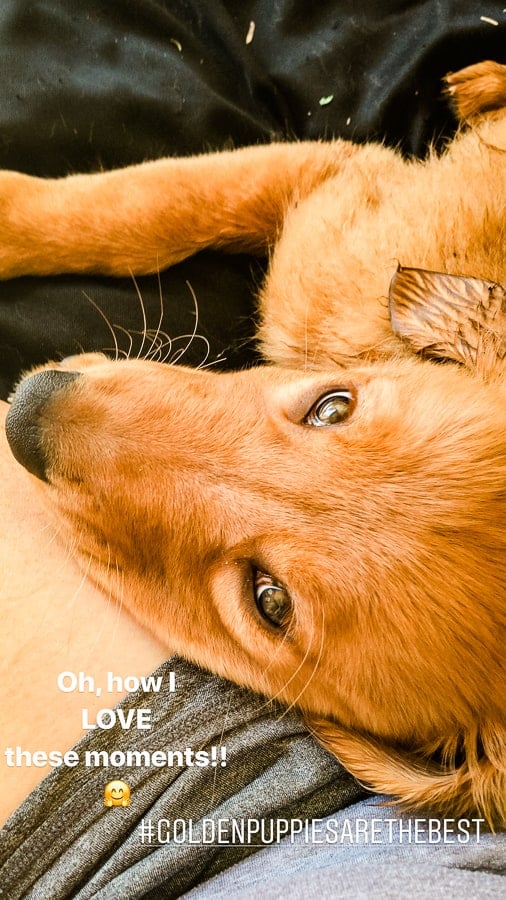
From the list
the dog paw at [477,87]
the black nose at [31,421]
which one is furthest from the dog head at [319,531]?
the dog paw at [477,87]

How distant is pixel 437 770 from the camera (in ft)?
4.82

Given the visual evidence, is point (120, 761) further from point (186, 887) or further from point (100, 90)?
point (100, 90)

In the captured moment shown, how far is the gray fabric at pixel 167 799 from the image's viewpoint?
1247 millimetres

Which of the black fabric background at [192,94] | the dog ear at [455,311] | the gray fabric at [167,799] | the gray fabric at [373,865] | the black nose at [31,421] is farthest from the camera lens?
the black fabric background at [192,94]

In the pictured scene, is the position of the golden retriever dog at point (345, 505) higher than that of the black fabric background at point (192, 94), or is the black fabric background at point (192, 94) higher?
the black fabric background at point (192, 94)

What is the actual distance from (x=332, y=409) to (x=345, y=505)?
25 cm

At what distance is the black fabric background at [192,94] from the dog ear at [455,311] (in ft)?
1.60

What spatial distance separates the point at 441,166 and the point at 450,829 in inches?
66.2

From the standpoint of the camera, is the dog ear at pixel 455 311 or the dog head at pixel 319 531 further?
the dog ear at pixel 455 311

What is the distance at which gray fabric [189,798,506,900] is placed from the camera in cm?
109

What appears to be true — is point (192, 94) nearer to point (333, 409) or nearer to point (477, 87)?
point (477, 87)

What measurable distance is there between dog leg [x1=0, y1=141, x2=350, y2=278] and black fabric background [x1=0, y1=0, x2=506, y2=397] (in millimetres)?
59

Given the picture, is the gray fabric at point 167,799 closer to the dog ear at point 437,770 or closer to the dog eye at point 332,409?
the dog ear at point 437,770

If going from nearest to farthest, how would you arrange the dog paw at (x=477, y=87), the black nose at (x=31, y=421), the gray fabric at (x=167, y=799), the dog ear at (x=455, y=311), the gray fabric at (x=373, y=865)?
the gray fabric at (x=373, y=865) < the gray fabric at (x=167, y=799) < the black nose at (x=31, y=421) < the dog ear at (x=455, y=311) < the dog paw at (x=477, y=87)
